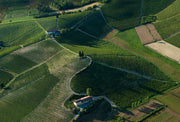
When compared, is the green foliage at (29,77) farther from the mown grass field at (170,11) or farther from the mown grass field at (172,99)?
the mown grass field at (170,11)

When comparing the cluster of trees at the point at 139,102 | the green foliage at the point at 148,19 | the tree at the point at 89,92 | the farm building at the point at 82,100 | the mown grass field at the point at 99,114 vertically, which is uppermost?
the green foliage at the point at 148,19

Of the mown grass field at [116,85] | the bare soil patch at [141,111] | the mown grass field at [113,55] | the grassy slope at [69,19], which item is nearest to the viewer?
the bare soil patch at [141,111]

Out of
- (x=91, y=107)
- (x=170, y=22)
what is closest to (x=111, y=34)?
(x=170, y=22)

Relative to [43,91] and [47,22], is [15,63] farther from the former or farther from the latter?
[47,22]

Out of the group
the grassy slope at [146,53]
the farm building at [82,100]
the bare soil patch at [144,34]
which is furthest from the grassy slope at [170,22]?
the farm building at [82,100]

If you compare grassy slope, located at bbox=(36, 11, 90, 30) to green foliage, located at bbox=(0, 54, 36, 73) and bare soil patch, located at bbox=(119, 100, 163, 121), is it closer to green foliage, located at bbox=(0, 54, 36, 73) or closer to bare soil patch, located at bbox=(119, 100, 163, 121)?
green foliage, located at bbox=(0, 54, 36, 73)

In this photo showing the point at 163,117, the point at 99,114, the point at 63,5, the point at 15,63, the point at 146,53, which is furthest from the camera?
the point at 63,5

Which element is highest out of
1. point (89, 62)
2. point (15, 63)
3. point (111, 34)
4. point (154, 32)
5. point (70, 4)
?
point (70, 4)
